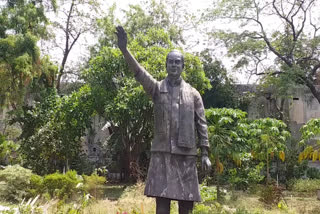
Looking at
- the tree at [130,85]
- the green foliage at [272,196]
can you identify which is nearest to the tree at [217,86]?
the tree at [130,85]

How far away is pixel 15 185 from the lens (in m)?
9.80

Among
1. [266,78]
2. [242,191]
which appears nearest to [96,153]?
[242,191]

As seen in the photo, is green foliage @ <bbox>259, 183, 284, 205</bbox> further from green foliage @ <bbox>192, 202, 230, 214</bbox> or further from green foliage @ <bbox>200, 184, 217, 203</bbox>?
green foliage @ <bbox>192, 202, 230, 214</bbox>

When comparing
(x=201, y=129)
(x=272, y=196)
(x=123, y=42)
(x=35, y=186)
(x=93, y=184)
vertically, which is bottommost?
(x=272, y=196)

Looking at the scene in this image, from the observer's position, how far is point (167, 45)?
14414 mm

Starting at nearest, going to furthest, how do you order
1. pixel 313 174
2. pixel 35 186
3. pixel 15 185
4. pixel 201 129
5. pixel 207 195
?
pixel 201 129, pixel 35 186, pixel 15 185, pixel 207 195, pixel 313 174

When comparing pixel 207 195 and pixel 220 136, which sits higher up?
pixel 220 136

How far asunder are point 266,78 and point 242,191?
691cm

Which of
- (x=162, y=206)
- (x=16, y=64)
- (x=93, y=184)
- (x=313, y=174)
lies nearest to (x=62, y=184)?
(x=93, y=184)

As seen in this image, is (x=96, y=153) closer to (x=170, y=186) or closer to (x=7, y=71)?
(x=7, y=71)

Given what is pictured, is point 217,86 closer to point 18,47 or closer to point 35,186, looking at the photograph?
point 18,47

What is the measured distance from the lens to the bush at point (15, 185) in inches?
381

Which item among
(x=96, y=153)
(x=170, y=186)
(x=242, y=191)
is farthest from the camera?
(x=96, y=153)

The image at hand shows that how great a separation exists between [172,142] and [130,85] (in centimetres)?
816
